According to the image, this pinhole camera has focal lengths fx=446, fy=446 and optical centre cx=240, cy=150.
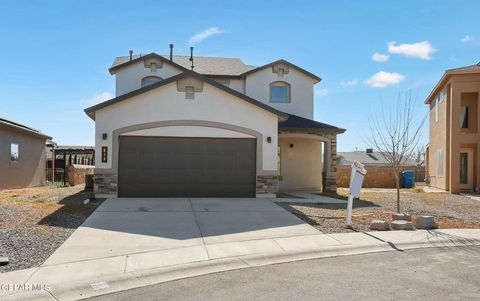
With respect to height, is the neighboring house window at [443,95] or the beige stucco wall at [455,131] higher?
the neighboring house window at [443,95]

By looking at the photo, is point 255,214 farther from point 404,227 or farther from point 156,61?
point 156,61

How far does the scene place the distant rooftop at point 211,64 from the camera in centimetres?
2555

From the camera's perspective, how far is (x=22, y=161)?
922 inches

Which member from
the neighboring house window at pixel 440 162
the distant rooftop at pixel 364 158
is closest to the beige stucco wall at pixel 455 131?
the neighboring house window at pixel 440 162

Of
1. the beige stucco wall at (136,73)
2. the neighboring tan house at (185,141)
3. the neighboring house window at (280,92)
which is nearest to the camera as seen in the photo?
the neighboring tan house at (185,141)

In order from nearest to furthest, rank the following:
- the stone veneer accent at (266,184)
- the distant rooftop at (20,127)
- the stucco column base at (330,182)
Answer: the stone veneer accent at (266,184) < the distant rooftop at (20,127) < the stucco column base at (330,182)

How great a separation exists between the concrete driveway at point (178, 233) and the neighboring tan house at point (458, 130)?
45.1ft

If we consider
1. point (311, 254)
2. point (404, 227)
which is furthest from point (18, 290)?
point (404, 227)

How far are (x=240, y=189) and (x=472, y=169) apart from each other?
15373mm

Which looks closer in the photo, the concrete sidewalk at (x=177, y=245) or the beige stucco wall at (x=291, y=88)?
the concrete sidewalk at (x=177, y=245)

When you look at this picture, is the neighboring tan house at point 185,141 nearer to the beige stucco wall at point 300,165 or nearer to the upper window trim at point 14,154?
the beige stucco wall at point 300,165

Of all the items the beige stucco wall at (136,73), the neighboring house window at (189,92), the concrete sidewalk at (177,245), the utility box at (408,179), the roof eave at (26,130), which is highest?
the beige stucco wall at (136,73)

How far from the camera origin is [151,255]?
8211mm

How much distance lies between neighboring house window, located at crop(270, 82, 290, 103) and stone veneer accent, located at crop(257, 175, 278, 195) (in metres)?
7.90
